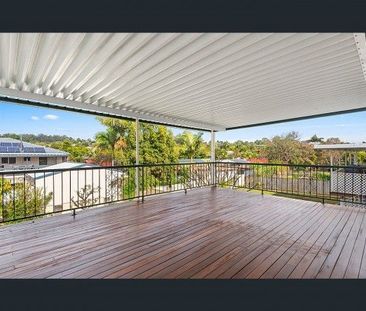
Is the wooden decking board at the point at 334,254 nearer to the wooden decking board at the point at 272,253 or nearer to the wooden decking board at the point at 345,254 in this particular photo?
the wooden decking board at the point at 345,254

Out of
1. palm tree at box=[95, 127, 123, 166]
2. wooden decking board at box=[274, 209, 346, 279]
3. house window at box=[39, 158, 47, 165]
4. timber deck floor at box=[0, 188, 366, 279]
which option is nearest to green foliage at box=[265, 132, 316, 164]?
palm tree at box=[95, 127, 123, 166]

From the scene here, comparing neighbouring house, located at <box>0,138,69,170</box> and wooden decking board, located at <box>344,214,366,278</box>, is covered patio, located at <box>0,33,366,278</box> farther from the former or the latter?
neighbouring house, located at <box>0,138,69,170</box>

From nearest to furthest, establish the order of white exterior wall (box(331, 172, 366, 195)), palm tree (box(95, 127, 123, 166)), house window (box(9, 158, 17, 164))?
1. white exterior wall (box(331, 172, 366, 195))
2. house window (box(9, 158, 17, 164))
3. palm tree (box(95, 127, 123, 166))

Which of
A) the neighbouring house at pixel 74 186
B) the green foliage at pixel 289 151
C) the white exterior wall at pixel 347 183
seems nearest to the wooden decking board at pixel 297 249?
the neighbouring house at pixel 74 186

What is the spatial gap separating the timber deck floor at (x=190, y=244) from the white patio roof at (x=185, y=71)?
2295 mm

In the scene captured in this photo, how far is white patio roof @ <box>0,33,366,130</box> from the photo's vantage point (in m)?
2.47

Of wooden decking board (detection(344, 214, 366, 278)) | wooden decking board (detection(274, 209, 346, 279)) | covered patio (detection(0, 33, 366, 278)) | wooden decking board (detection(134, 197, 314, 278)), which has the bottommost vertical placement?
wooden decking board (detection(344, 214, 366, 278))

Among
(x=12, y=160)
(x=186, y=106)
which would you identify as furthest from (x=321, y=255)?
(x=12, y=160)

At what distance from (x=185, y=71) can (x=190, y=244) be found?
2.47 meters

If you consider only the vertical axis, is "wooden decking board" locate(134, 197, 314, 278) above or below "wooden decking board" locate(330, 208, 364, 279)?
above

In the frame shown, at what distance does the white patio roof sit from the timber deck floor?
2.29 m

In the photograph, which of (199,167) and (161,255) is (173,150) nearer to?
(199,167)

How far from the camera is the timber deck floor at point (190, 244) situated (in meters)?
2.22

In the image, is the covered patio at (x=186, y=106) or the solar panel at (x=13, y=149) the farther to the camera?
the solar panel at (x=13, y=149)
